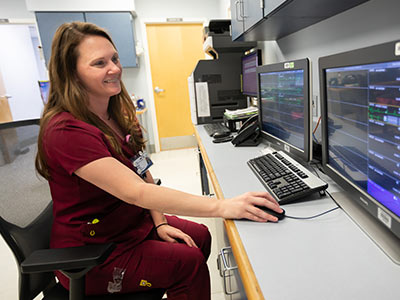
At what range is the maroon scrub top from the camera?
2.56ft

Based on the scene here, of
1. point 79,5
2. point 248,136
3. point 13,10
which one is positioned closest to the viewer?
point 248,136

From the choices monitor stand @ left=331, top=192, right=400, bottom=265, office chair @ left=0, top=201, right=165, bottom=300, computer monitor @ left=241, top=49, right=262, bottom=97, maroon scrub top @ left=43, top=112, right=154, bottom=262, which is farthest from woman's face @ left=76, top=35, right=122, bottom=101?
computer monitor @ left=241, top=49, right=262, bottom=97

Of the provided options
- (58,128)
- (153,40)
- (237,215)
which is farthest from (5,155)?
(153,40)

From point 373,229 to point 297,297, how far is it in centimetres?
31

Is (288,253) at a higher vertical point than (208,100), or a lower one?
lower

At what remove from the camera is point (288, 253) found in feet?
1.88

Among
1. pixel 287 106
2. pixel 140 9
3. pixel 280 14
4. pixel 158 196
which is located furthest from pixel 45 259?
pixel 140 9

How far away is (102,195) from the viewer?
0.88 metres

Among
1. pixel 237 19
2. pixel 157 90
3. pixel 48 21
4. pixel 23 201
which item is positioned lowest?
pixel 23 201

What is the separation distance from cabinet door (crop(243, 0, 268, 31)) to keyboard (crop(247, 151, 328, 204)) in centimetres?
70

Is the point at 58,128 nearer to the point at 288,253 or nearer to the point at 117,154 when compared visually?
the point at 117,154

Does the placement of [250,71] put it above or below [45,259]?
above

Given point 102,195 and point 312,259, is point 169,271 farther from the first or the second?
point 312,259

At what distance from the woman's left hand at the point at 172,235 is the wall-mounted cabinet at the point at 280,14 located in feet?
3.20
